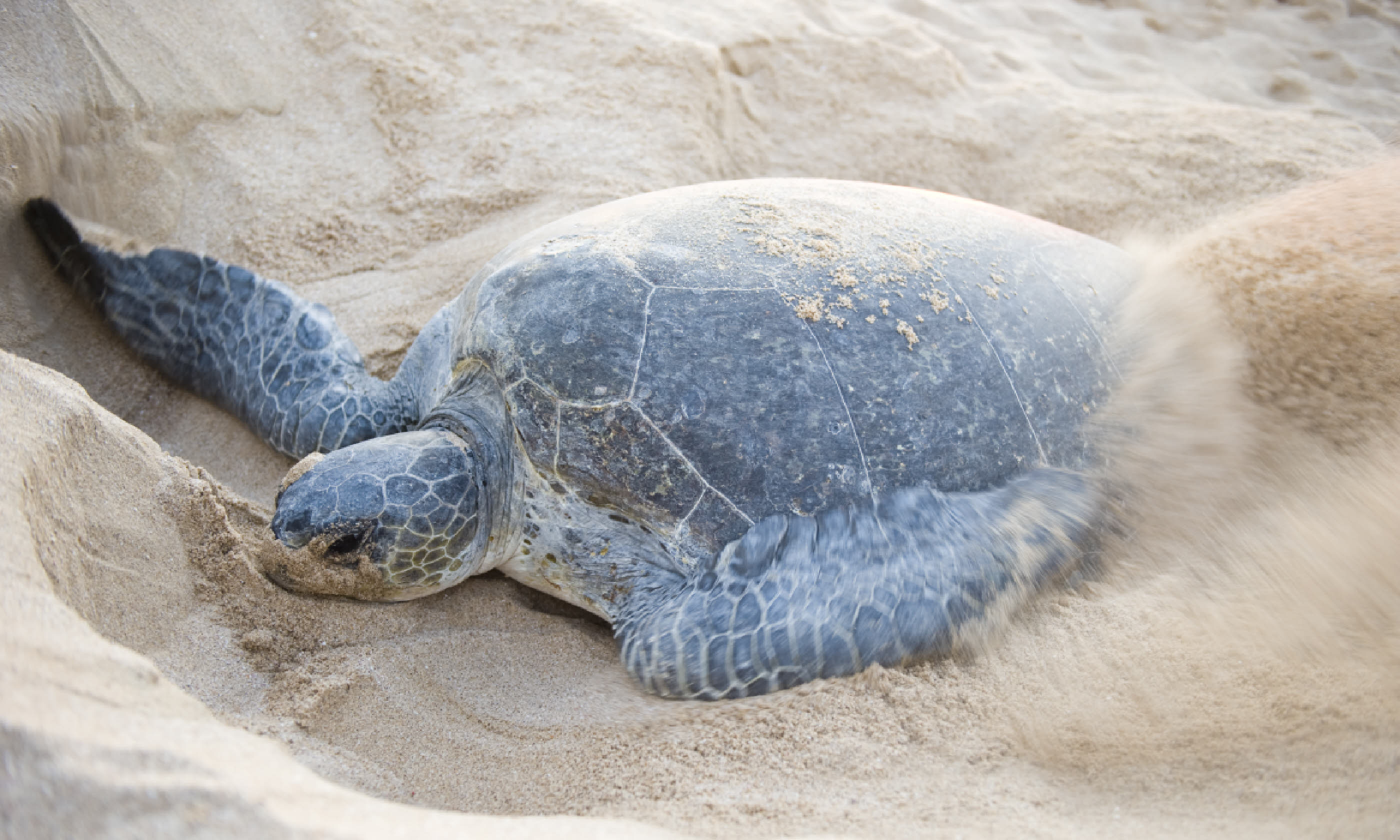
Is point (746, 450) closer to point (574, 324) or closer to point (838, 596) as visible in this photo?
point (838, 596)

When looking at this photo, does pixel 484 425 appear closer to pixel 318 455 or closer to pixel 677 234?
pixel 318 455

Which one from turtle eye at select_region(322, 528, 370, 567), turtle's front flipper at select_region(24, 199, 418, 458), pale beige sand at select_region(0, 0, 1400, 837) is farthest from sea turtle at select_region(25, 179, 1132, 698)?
turtle's front flipper at select_region(24, 199, 418, 458)

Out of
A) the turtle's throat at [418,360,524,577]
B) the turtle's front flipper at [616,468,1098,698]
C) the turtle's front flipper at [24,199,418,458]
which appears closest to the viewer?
the turtle's front flipper at [616,468,1098,698]

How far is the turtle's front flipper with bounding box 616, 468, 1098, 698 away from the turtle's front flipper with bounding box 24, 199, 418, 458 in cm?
108

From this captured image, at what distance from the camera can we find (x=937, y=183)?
11.3 feet

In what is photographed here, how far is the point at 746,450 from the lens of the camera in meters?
1.83

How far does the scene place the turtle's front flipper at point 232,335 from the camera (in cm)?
235

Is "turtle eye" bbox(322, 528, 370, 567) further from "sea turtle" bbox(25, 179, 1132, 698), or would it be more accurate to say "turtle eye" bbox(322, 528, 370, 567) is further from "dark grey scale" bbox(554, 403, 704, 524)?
"dark grey scale" bbox(554, 403, 704, 524)

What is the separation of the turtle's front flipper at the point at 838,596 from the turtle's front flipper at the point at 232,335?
1.08 metres

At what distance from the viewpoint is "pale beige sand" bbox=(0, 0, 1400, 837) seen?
128cm

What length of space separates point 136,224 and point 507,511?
68.5 inches

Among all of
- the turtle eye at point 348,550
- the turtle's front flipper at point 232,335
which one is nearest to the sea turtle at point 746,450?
the turtle eye at point 348,550

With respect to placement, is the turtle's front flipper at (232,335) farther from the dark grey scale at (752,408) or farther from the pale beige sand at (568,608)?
the dark grey scale at (752,408)

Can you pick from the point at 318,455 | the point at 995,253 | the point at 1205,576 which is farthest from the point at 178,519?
the point at 1205,576
